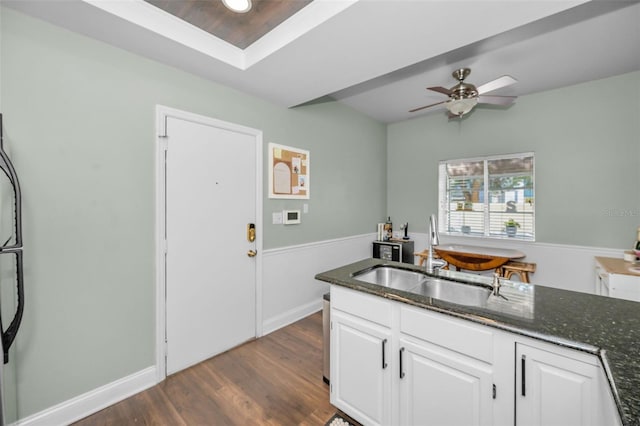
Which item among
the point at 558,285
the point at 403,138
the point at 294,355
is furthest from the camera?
the point at 403,138

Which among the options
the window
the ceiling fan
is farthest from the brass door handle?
the window

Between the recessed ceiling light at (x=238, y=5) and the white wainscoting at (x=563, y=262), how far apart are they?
412 centimetres

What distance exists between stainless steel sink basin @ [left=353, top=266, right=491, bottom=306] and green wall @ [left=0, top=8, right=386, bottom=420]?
1792 mm

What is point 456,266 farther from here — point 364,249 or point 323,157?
point 323,157

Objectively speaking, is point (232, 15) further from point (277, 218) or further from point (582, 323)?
point (582, 323)

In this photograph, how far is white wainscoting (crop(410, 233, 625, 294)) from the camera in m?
3.19

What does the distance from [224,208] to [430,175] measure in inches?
133

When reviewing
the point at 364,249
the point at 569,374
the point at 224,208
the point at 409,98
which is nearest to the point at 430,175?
the point at 409,98

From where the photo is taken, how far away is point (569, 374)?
998 mm

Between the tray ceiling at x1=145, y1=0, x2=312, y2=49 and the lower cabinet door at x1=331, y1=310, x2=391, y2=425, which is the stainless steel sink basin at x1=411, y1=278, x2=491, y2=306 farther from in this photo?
the tray ceiling at x1=145, y1=0, x2=312, y2=49

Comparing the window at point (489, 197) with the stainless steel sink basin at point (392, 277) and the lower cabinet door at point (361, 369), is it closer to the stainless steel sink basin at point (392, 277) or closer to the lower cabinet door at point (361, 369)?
the stainless steel sink basin at point (392, 277)

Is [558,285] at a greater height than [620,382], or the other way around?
[620,382]

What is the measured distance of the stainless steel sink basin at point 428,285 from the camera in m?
1.64

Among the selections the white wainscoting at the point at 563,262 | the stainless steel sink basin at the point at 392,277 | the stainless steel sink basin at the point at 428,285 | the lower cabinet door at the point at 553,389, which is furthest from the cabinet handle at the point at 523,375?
the white wainscoting at the point at 563,262
